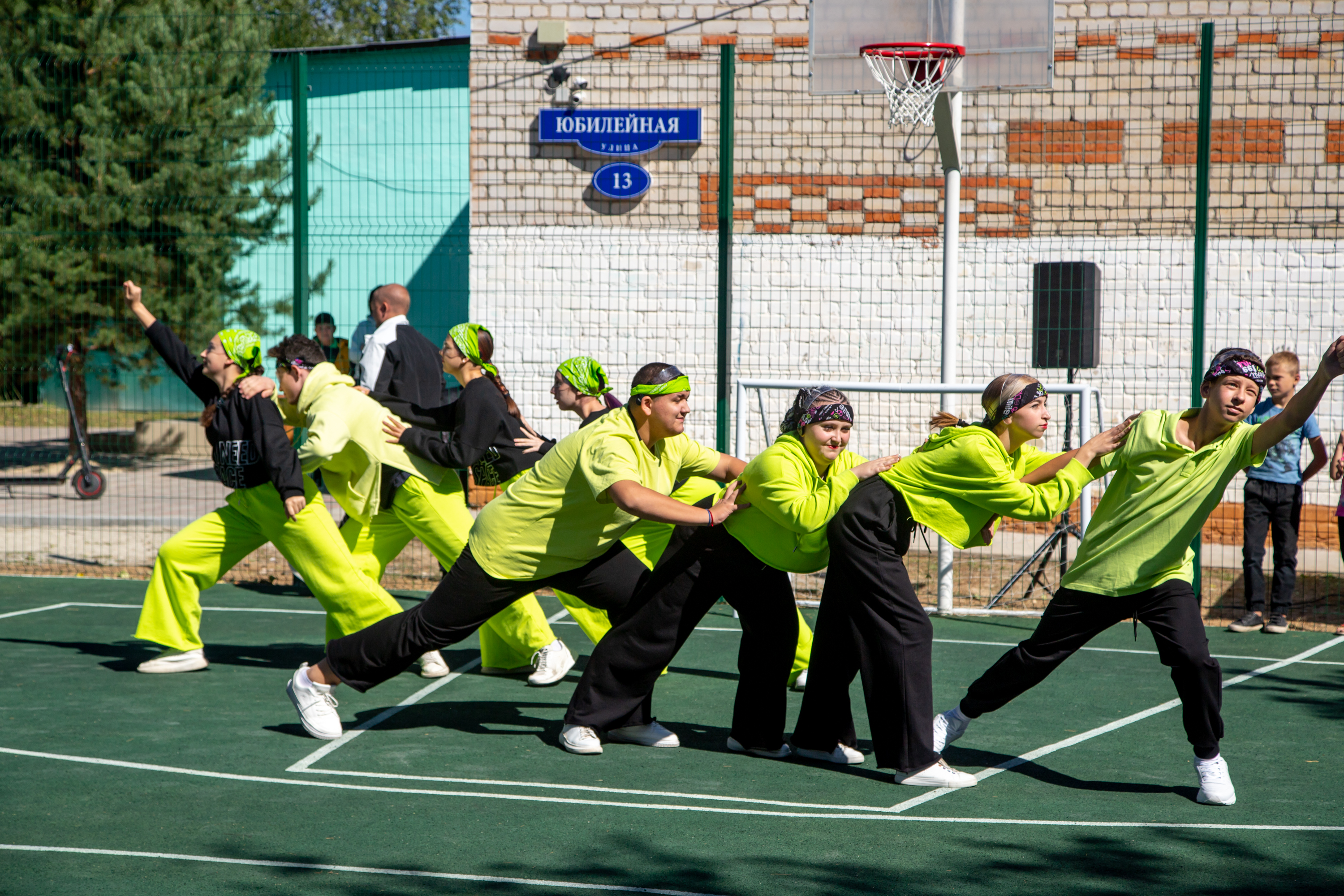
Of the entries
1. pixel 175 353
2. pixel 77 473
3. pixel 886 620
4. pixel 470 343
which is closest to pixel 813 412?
pixel 886 620

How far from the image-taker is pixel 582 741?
575cm

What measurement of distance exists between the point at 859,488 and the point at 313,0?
125ft

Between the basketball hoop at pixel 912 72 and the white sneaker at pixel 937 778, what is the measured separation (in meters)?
5.04

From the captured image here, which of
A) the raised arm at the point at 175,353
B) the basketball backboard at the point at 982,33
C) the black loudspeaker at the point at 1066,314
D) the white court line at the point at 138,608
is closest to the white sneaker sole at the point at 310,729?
the raised arm at the point at 175,353

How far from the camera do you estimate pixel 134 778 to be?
5.36m

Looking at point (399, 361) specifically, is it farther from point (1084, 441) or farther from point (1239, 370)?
point (1239, 370)

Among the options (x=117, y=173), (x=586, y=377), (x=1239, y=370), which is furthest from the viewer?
(x=117, y=173)

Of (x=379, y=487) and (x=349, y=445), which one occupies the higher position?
(x=349, y=445)

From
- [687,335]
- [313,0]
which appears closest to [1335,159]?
[687,335]

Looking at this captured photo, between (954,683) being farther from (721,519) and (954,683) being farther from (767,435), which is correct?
(767,435)

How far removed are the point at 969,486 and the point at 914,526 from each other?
324 millimetres

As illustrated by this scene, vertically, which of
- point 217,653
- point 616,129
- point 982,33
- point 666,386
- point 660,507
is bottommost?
point 217,653

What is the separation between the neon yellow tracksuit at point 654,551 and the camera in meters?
6.45

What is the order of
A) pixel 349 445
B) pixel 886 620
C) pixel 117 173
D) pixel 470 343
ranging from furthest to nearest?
pixel 117 173, pixel 470 343, pixel 349 445, pixel 886 620
